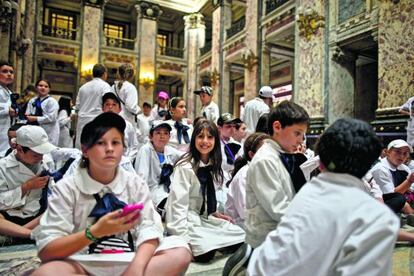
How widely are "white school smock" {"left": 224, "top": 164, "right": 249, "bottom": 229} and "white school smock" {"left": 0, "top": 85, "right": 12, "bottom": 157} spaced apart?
3397mm

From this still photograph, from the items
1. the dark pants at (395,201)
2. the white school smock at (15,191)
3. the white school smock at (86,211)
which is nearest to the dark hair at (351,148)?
the white school smock at (86,211)

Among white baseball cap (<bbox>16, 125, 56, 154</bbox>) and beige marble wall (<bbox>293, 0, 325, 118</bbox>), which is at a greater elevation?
beige marble wall (<bbox>293, 0, 325, 118</bbox>)

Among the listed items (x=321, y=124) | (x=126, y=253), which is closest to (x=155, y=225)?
(x=126, y=253)

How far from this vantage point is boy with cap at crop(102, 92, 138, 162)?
13.0 feet

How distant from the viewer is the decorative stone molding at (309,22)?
7551 millimetres

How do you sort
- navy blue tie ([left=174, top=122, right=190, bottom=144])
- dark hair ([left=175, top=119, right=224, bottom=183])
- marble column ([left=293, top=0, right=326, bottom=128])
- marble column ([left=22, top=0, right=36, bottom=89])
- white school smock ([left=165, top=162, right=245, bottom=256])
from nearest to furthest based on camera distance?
1. white school smock ([left=165, top=162, right=245, bottom=256])
2. dark hair ([left=175, top=119, right=224, bottom=183])
3. navy blue tie ([left=174, top=122, right=190, bottom=144])
4. marble column ([left=293, top=0, right=326, bottom=128])
5. marble column ([left=22, top=0, right=36, bottom=89])

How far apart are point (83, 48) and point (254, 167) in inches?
565

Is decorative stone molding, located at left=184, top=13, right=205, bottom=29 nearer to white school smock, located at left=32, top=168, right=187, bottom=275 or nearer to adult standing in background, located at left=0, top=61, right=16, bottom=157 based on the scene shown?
adult standing in background, located at left=0, top=61, right=16, bottom=157

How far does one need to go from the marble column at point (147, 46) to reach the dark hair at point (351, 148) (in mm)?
14387

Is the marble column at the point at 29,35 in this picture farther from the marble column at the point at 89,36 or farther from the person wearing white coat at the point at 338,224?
the person wearing white coat at the point at 338,224

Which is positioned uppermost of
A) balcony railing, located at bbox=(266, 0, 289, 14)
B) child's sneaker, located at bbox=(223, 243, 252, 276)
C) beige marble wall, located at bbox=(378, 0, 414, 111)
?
balcony railing, located at bbox=(266, 0, 289, 14)

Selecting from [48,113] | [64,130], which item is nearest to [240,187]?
[48,113]

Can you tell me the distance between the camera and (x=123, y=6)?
17547 millimetres

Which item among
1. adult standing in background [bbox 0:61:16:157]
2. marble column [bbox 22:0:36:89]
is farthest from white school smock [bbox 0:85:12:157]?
marble column [bbox 22:0:36:89]
